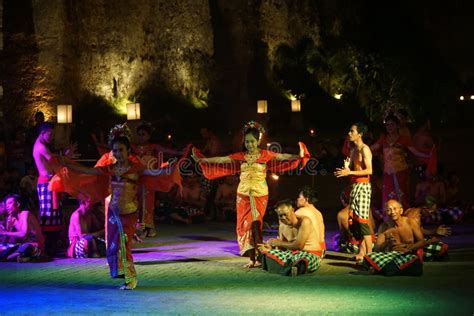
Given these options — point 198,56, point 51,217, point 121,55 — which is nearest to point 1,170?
point 51,217

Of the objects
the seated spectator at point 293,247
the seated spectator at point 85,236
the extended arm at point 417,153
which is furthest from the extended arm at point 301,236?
the seated spectator at point 85,236

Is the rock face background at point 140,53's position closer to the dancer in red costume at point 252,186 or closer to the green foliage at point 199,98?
the green foliage at point 199,98

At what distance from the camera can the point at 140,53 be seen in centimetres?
2862

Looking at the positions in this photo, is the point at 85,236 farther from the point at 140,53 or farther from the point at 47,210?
the point at 140,53

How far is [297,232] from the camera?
360 inches

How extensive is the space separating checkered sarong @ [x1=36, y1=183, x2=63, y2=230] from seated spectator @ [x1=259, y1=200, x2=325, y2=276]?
3.00 m

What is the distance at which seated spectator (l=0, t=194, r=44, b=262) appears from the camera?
10.1 metres

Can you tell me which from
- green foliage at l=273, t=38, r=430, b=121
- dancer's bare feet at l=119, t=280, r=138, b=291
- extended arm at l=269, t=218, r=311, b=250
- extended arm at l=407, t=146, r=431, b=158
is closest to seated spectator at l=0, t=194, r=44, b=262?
dancer's bare feet at l=119, t=280, r=138, b=291

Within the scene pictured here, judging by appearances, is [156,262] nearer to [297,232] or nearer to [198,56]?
[297,232]

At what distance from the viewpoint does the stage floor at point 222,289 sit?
7.00 m

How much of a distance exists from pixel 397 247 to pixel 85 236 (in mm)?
4052

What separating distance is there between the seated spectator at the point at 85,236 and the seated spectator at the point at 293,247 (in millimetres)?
2420

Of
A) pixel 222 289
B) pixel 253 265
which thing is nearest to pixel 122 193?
pixel 222 289

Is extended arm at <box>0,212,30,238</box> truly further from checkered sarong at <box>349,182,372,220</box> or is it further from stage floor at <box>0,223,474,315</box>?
checkered sarong at <box>349,182,372,220</box>
